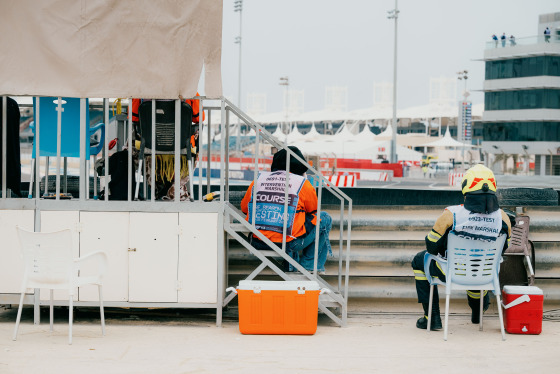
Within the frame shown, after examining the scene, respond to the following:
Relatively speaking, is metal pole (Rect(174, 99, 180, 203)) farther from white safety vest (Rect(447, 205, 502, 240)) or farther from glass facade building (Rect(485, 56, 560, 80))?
glass facade building (Rect(485, 56, 560, 80))

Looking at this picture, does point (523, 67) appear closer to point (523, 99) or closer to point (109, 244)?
point (523, 99)

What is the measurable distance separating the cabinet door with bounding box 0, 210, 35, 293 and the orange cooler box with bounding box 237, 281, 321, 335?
2.23 m

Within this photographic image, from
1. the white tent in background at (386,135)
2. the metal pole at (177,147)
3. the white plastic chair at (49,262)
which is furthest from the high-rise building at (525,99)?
the white plastic chair at (49,262)

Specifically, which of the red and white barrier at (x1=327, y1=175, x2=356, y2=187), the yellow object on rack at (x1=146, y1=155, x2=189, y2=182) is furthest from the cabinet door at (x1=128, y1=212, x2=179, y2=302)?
the red and white barrier at (x1=327, y1=175, x2=356, y2=187)

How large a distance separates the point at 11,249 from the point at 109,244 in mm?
983

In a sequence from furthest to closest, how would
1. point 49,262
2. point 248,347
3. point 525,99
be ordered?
point 525,99 → point 248,347 → point 49,262

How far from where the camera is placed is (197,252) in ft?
24.7

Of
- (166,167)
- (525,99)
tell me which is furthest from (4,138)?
(525,99)

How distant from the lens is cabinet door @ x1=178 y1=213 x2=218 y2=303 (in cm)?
754

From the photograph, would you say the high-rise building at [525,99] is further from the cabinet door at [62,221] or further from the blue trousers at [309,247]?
the cabinet door at [62,221]

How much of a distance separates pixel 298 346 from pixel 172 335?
1.23m

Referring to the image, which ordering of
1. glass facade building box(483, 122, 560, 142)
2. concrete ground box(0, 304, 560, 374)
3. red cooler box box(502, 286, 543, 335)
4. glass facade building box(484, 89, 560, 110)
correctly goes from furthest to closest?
glass facade building box(483, 122, 560, 142)
glass facade building box(484, 89, 560, 110)
red cooler box box(502, 286, 543, 335)
concrete ground box(0, 304, 560, 374)

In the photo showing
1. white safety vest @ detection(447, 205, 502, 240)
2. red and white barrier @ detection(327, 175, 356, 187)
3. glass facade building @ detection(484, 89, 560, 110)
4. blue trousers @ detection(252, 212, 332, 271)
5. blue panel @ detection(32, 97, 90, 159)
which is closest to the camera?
white safety vest @ detection(447, 205, 502, 240)

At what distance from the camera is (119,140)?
8.98 metres
